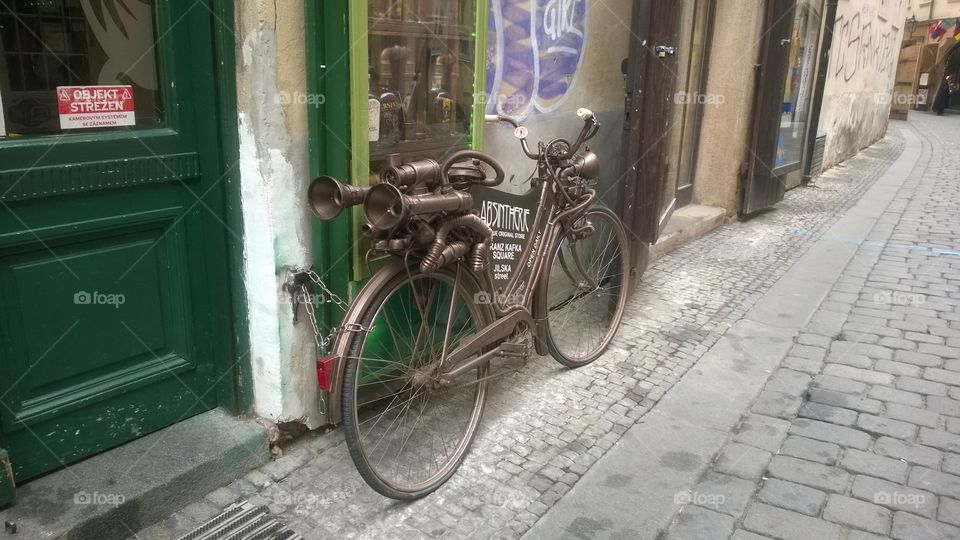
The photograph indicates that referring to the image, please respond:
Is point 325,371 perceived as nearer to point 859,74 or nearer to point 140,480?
point 140,480

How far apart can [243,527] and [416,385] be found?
0.84m

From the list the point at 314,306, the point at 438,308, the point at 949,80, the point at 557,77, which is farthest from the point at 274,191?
the point at 949,80

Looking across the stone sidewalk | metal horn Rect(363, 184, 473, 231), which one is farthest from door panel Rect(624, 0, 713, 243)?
metal horn Rect(363, 184, 473, 231)

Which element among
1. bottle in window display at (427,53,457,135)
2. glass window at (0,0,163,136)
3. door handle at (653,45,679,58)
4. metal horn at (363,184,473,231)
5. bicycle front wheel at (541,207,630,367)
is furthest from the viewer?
door handle at (653,45,679,58)

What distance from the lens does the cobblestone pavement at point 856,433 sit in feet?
9.59

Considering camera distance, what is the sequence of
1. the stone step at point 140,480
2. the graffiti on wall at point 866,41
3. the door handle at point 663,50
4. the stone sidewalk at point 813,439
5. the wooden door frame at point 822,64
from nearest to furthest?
1. the stone step at point 140,480
2. the stone sidewalk at point 813,439
3. the door handle at point 663,50
4. the wooden door frame at point 822,64
5. the graffiti on wall at point 866,41

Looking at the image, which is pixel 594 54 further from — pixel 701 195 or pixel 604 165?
pixel 701 195

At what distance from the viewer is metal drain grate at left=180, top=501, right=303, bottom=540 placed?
2.68 metres

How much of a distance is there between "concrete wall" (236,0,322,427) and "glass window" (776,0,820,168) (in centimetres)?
705

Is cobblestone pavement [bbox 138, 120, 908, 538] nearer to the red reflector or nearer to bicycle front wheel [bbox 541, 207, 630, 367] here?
bicycle front wheel [bbox 541, 207, 630, 367]

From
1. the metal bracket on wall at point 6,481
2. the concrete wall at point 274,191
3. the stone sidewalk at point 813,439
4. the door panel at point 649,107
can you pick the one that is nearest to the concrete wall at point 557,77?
the door panel at point 649,107

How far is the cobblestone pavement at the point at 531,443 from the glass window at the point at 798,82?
352cm

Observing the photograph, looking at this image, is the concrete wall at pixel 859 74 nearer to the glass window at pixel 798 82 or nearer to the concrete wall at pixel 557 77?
the glass window at pixel 798 82

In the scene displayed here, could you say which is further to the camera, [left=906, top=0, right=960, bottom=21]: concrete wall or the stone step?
[left=906, top=0, right=960, bottom=21]: concrete wall
